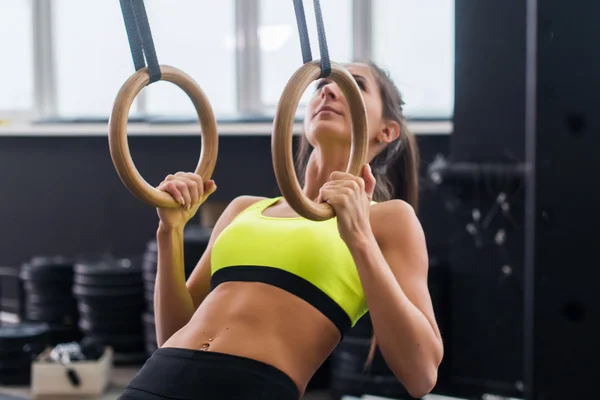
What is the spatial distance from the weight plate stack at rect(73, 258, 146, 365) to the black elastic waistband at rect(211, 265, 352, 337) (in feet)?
9.18

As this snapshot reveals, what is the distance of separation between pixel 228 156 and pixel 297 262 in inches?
131

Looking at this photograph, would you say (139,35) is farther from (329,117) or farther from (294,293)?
(294,293)

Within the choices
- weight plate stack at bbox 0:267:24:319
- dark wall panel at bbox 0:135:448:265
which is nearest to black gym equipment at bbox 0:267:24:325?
weight plate stack at bbox 0:267:24:319

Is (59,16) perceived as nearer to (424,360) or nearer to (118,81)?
(118,81)

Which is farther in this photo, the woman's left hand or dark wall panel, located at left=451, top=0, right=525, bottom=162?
dark wall panel, located at left=451, top=0, right=525, bottom=162

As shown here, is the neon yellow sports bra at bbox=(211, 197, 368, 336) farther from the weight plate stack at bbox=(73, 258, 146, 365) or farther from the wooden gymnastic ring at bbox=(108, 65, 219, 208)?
the weight plate stack at bbox=(73, 258, 146, 365)

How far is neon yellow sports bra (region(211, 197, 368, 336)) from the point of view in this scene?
1340 mm

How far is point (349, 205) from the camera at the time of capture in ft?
3.94

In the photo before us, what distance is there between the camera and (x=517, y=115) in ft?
11.4

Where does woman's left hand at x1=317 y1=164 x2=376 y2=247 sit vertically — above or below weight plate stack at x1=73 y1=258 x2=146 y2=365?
above

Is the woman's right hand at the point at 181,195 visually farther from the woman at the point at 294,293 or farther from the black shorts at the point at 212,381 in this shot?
the black shorts at the point at 212,381

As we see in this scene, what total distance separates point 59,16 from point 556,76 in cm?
454

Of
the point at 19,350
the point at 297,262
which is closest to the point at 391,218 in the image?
the point at 297,262

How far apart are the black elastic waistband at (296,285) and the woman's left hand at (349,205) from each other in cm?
16
